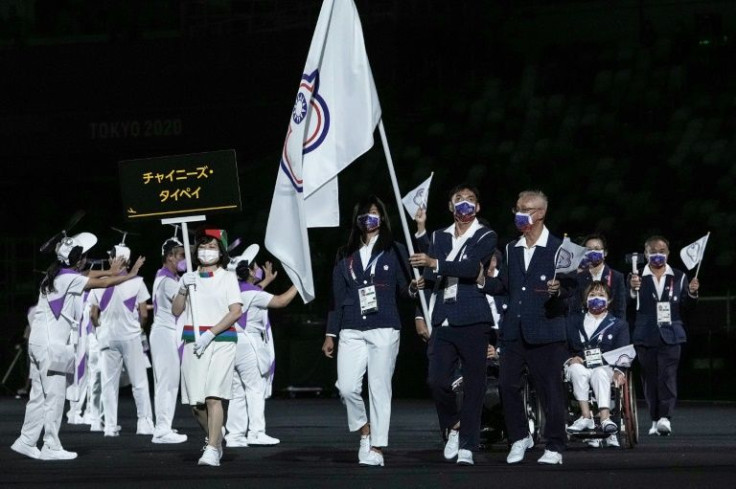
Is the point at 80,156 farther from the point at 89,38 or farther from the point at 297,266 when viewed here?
the point at 297,266

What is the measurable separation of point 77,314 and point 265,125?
16759 millimetres

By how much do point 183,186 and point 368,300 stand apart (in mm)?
2018

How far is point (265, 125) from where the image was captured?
2892cm

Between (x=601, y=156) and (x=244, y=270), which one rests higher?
(x=601, y=156)

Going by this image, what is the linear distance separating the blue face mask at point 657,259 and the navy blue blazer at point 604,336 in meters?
2.46

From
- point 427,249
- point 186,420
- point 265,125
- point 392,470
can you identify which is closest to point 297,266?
point 427,249

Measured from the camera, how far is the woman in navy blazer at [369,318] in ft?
35.8

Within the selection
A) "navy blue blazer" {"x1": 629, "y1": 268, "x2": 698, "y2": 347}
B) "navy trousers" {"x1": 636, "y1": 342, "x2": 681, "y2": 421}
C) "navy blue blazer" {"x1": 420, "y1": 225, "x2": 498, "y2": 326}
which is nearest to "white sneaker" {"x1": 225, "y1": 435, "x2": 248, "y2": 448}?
"navy blue blazer" {"x1": 420, "y1": 225, "x2": 498, "y2": 326}

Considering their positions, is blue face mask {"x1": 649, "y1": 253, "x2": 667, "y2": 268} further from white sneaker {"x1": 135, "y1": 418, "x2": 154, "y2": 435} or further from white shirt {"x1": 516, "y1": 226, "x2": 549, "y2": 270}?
white sneaker {"x1": 135, "y1": 418, "x2": 154, "y2": 435}

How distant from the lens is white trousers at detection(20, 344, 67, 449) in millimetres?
12102

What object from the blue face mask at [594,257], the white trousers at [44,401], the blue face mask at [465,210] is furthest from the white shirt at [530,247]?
the white trousers at [44,401]

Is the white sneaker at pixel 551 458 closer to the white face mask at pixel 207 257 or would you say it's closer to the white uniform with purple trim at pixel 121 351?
the white face mask at pixel 207 257

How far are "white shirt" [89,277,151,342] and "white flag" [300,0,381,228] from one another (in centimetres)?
438

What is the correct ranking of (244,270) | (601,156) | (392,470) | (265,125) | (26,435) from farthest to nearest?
(265,125)
(601,156)
(244,270)
(26,435)
(392,470)
